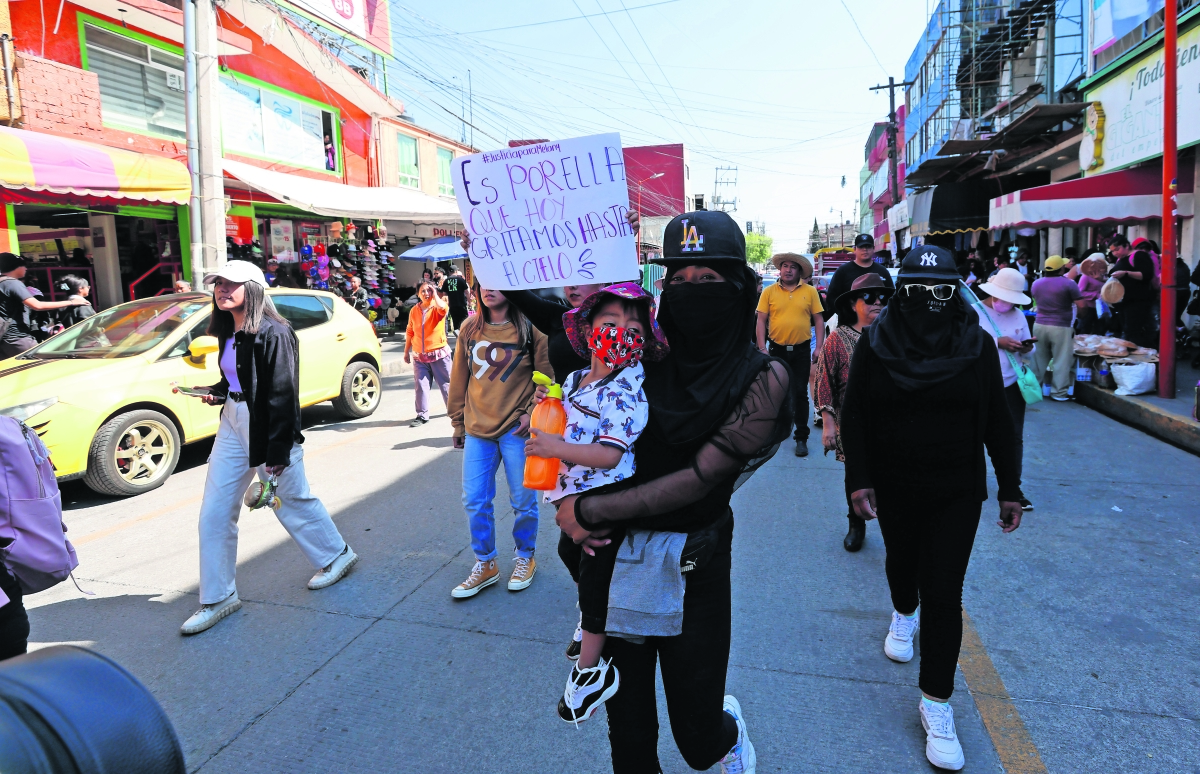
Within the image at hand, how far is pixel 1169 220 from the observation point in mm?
8578

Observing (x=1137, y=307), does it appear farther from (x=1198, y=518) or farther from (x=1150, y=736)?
(x=1150, y=736)

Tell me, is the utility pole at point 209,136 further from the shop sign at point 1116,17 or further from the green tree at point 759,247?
the green tree at point 759,247

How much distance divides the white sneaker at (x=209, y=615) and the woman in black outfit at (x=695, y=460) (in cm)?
268

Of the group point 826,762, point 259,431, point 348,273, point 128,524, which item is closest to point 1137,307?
point 826,762

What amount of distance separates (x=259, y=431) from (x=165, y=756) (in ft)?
9.36

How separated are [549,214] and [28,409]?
5.17 meters

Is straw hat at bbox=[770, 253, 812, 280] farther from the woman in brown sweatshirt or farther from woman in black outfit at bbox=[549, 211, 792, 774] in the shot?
woman in black outfit at bbox=[549, 211, 792, 774]

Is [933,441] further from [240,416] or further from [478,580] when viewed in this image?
[240,416]

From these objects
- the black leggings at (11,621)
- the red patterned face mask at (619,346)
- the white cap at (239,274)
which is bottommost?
the black leggings at (11,621)

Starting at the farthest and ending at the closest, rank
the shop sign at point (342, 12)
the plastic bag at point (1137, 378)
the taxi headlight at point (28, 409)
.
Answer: the shop sign at point (342, 12)
the plastic bag at point (1137, 378)
the taxi headlight at point (28, 409)

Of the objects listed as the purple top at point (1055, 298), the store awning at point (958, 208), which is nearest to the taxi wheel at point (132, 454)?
the purple top at point (1055, 298)

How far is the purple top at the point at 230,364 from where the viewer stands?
3.98m

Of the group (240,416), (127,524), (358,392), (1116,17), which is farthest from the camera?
(1116,17)

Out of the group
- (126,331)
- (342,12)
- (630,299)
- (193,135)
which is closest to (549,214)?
(630,299)
